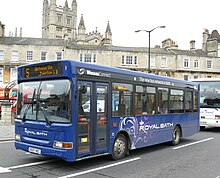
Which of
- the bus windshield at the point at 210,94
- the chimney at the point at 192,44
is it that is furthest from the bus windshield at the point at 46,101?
the chimney at the point at 192,44

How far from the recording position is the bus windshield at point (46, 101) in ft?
23.2

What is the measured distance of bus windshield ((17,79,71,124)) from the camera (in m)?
7.07

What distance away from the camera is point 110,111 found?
8.18 meters

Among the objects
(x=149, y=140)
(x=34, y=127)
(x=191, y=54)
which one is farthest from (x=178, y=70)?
(x=34, y=127)

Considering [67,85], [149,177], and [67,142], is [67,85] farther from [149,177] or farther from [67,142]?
[149,177]

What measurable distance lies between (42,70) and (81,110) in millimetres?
1604

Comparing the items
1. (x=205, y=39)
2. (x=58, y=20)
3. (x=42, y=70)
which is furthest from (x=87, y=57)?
(x=58, y=20)

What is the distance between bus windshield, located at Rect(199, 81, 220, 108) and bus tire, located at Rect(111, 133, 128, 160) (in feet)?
31.5

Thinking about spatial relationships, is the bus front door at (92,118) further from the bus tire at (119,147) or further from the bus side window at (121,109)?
the bus side window at (121,109)

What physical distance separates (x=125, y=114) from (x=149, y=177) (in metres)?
2.53

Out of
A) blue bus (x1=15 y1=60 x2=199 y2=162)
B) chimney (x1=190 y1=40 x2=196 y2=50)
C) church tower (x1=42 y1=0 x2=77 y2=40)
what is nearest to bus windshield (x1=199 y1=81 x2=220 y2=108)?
blue bus (x1=15 y1=60 x2=199 y2=162)

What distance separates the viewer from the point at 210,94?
55.2ft

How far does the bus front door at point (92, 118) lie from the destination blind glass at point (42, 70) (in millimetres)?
679

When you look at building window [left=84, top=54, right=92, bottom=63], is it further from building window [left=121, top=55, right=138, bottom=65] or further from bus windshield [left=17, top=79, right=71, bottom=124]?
bus windshield [left=17, top=79, right=71, bottom=124]
